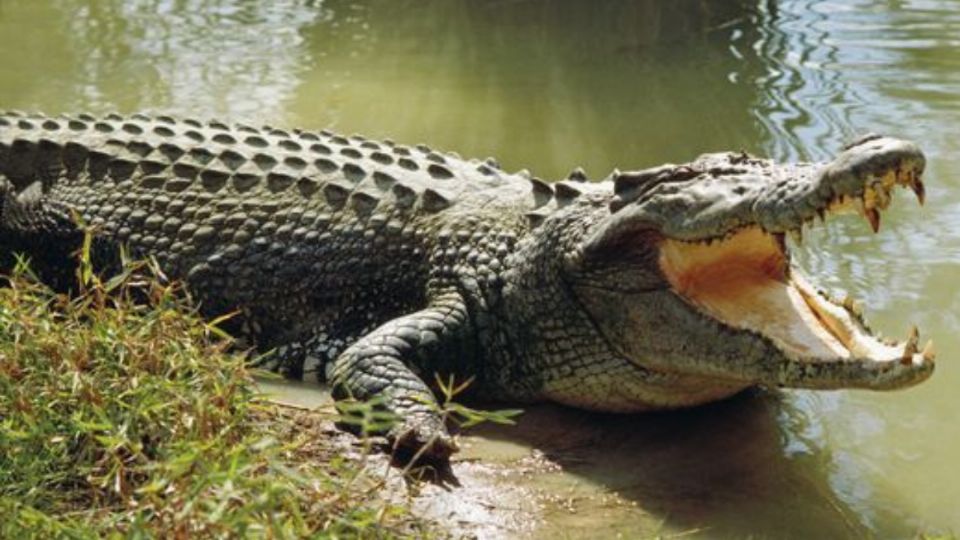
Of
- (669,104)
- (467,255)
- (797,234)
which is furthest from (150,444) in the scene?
(669,104)

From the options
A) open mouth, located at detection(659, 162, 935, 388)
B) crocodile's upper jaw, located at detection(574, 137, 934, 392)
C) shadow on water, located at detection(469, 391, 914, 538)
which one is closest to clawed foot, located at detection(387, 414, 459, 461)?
shadow on water, located at detection(469, 391, 914, 538)

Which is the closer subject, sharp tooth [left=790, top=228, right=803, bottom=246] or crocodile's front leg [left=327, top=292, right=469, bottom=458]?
sharp tooth [left=790, top=228, right=803, bottom=246]

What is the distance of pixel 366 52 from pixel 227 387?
654 cm

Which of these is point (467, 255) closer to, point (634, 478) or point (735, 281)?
point (735, 281)

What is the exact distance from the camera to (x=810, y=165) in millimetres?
4270

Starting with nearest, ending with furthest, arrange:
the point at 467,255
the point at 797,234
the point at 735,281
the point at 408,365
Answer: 1. the point at 797,234
2. the point at 735,281
3. the point at 408,365
4. the point at 467,255

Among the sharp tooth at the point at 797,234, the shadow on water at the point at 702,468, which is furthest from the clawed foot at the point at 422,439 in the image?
the sharp tooth at the point at 797,234

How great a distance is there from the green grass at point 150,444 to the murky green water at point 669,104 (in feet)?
3.03

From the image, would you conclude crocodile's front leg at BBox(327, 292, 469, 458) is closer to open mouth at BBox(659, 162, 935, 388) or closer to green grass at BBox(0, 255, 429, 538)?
green grass at BBox(0, 255, 429, 538)

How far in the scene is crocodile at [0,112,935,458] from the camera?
4.36 metres

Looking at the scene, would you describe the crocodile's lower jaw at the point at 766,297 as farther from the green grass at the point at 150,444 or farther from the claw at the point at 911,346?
the green grass at the point at 150,444

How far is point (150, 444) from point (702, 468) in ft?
6.09

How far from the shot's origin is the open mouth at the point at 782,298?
4016 mm

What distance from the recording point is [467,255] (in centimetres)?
512
